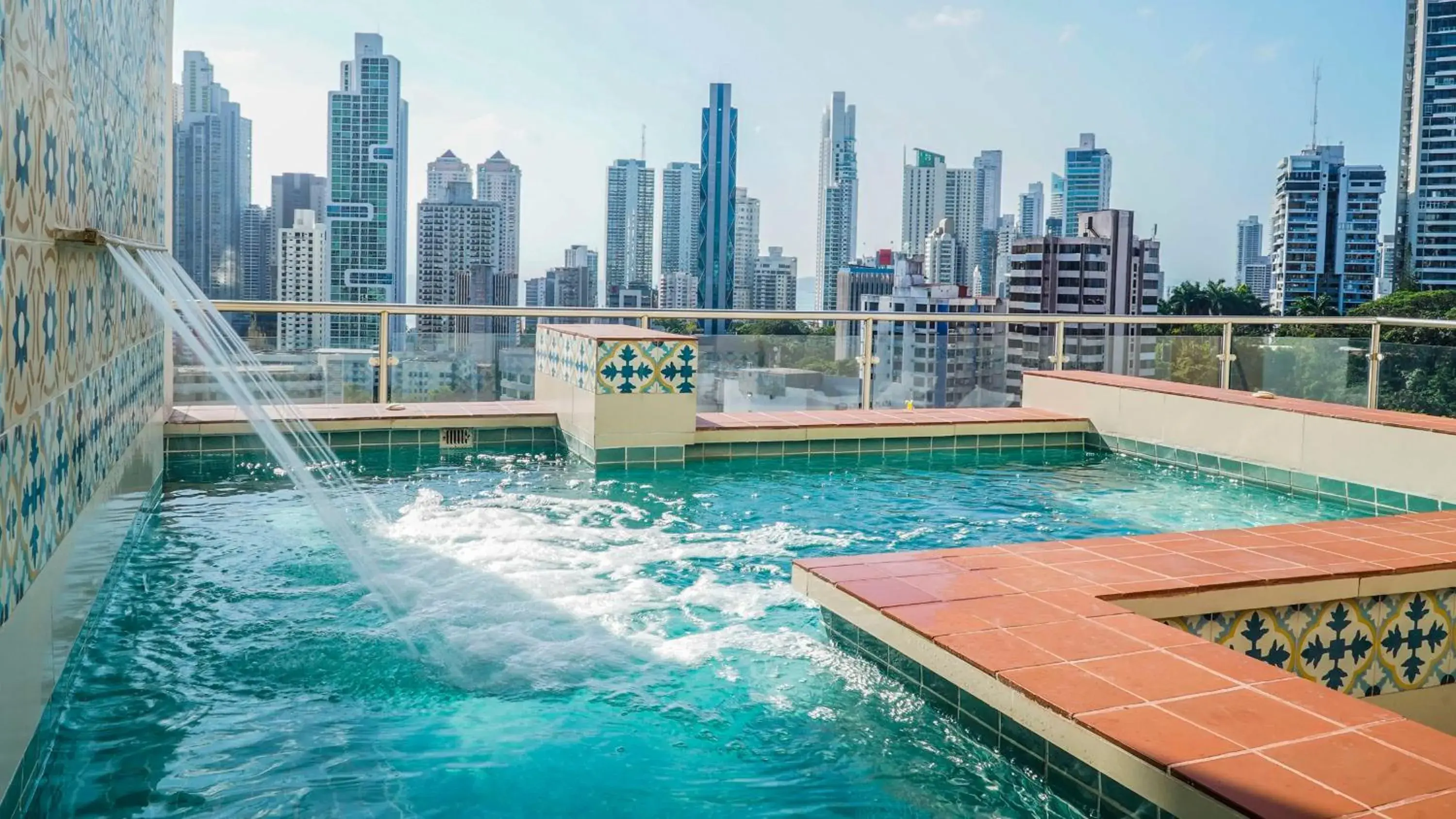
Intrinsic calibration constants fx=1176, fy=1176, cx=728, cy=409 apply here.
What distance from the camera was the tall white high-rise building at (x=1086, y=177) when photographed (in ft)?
369

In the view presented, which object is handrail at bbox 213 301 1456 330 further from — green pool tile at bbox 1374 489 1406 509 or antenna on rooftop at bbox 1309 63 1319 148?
antenna on rooftop at bbox 1309 63 1319 148

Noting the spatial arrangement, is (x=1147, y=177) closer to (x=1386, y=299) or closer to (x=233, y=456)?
(x=1386, y=299)

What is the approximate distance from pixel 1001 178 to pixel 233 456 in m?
111

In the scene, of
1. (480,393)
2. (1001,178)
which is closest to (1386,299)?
(1001,178)

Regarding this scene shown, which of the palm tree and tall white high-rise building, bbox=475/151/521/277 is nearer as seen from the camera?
the palm tree

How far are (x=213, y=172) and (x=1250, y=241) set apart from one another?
9183cm

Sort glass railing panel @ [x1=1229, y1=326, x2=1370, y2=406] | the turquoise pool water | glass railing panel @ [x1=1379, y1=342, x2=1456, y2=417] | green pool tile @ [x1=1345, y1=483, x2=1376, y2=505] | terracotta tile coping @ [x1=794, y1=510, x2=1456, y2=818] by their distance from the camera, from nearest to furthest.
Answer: terracotta tile coping @ [x1=794, y1=510, x2=1456, y2=818]
the turquoise pool water
green pool tile @ [x1=1345, y1=483, x2=1376, y2=505]
glass railing panel @ [x1=1379, y1=342, x2=1456, y2=417]
glass railing panel @ [x1=1229, y1=326, x2=1370, y2=406]

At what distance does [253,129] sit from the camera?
62.8 m

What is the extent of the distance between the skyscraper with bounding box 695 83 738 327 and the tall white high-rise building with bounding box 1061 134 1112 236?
32225mm

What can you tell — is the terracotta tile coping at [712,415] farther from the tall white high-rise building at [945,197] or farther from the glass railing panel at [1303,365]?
the tall white high-rise building at [945,197]

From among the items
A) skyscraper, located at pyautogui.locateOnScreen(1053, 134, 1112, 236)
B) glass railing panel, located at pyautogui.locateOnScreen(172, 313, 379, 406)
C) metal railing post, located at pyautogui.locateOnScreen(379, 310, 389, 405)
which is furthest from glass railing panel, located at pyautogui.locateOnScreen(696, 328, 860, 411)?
skyscraper, located at pyautogui.locateOnScreen(1053, 134, 1112, 236)

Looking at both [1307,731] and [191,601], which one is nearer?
[1307,731]

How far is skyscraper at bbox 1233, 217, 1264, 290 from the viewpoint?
354 feet

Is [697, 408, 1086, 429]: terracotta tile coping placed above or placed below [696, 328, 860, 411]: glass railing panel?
below
